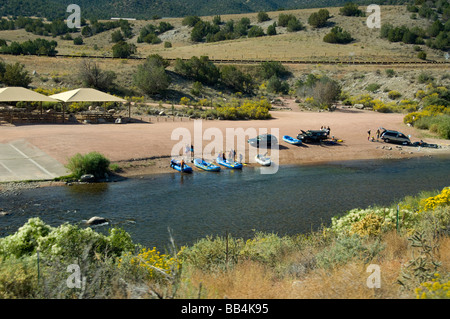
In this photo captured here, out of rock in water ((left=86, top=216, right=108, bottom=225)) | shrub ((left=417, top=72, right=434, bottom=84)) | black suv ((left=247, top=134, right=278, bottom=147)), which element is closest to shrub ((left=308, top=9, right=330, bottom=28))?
shrub ((left=417, top=72, right=434, bottom=84))

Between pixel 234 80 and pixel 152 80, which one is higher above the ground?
pixel 152 80

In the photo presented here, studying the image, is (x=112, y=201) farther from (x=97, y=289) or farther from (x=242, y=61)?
(x=242, y=61)

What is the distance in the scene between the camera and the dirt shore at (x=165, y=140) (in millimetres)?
31062

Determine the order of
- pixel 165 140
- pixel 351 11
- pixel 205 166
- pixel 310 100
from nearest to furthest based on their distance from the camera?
A: 1. pixel 205 166
2. pixel 165 140
3. pixel 310 100
4. pixel 351 11

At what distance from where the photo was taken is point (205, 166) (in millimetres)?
30547

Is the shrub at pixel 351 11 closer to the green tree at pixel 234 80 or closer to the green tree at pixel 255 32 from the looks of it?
the green tree at pixel 255 32

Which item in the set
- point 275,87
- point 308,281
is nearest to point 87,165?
point 308,281

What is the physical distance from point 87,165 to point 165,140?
31.2 feet

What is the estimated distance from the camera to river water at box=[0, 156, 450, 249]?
63.1ft

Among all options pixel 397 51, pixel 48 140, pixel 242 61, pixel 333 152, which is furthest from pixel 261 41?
pixel 48 140

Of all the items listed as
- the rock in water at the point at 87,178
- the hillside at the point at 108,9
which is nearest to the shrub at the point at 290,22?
the hillside at the point at 108,9

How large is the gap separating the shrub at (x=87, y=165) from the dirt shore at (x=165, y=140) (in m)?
1.63

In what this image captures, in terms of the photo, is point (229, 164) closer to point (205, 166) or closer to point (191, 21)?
point (205, 166)

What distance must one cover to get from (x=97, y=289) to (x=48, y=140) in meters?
26.9
